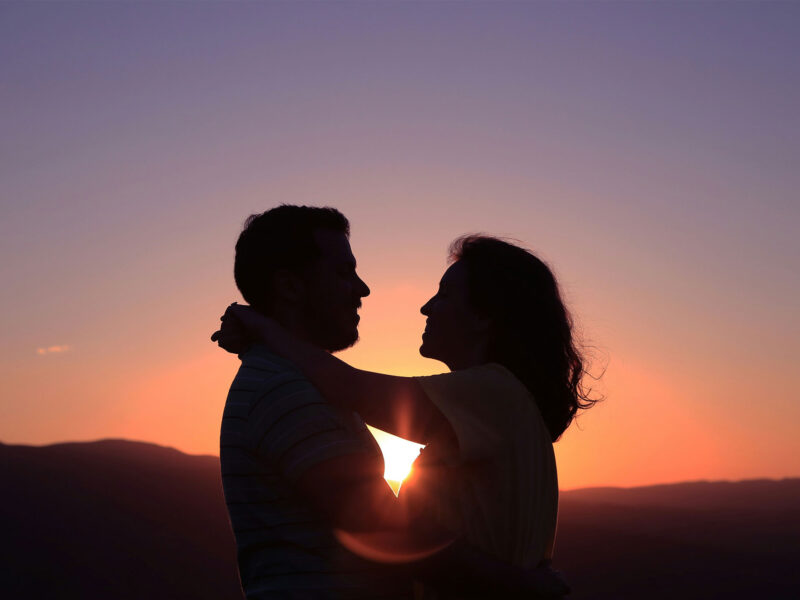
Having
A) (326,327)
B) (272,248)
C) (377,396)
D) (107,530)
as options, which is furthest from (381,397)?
(107,530)

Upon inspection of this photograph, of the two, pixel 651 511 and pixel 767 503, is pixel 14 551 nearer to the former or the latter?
pixel 651 511

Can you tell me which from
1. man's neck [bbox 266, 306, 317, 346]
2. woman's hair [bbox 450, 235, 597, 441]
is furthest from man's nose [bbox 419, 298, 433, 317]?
man's neck [bbox 266, 306, 317, 346]

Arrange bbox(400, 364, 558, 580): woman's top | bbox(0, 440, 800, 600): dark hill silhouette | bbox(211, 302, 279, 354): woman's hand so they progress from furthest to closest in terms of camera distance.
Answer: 1. bbox(0, 440, 800, 600): dark hill silhouette
2. bbox(211, 302, 279, 354): woman's hand
3. bbox(400, 364, 558, 580): woman's top

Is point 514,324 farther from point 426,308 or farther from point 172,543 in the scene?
point 172,543

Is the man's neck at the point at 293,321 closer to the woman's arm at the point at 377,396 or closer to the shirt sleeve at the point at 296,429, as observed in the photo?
the woman's arm at the point at 377,396

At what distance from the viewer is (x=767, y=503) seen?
75625mm

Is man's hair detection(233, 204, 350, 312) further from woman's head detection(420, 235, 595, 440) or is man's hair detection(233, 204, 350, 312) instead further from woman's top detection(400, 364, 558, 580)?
woman's top detection(400, 364, 558, 580)

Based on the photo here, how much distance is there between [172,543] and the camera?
34.8 meters

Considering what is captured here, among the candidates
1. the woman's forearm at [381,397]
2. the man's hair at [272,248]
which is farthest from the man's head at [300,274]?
the woman's forearm at [381,397]

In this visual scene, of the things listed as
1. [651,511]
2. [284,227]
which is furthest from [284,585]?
[651,511]

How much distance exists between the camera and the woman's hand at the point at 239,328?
3477 mm

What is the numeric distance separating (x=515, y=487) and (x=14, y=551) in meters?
31.1

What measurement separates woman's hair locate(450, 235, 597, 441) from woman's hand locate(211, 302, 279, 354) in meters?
0.89

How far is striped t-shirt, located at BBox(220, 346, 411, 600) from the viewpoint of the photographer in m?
2.87
